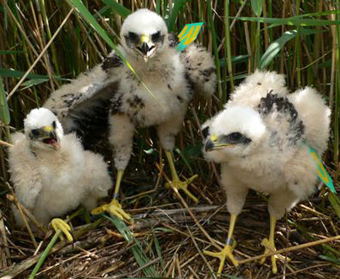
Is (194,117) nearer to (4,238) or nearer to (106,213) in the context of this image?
(106,213)

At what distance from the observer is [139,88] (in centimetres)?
295

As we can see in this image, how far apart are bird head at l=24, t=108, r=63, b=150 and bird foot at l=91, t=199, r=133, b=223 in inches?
18.8

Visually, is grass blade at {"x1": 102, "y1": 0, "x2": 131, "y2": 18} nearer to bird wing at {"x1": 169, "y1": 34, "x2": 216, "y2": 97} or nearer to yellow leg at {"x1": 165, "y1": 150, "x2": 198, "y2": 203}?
bird wing at {"x1": 169, "y1": 34, "x2": 216, "y2": 97}

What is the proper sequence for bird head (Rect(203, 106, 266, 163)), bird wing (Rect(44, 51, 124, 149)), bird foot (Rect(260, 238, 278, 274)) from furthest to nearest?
bird wing (Rect(44, 51, 124, 149))
bird foot (Rect(260, 238, 278, 274))
bird head (Rect(203, 106, 266, 163))

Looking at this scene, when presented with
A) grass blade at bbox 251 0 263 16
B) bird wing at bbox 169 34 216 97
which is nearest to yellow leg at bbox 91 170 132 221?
bird wing at bbox 169 34 216 97

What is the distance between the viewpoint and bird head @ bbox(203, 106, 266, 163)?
242cm

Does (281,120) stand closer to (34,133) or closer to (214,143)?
(214,143)

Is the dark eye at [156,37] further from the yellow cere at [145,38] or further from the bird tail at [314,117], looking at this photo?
the bird tail at [314,117]

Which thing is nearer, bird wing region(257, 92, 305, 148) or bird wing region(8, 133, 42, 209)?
bird wing region(257, 92, 305, 148)

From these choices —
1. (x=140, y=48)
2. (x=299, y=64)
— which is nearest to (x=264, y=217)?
(x=299, y=64)

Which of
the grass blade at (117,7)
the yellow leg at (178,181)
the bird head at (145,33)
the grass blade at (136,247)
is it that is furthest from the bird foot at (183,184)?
the grass blade at (117,7)

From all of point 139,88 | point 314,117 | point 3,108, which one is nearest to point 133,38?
point 139,88

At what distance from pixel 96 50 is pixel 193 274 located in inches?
54.1

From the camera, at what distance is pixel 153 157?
3533 millimetres
